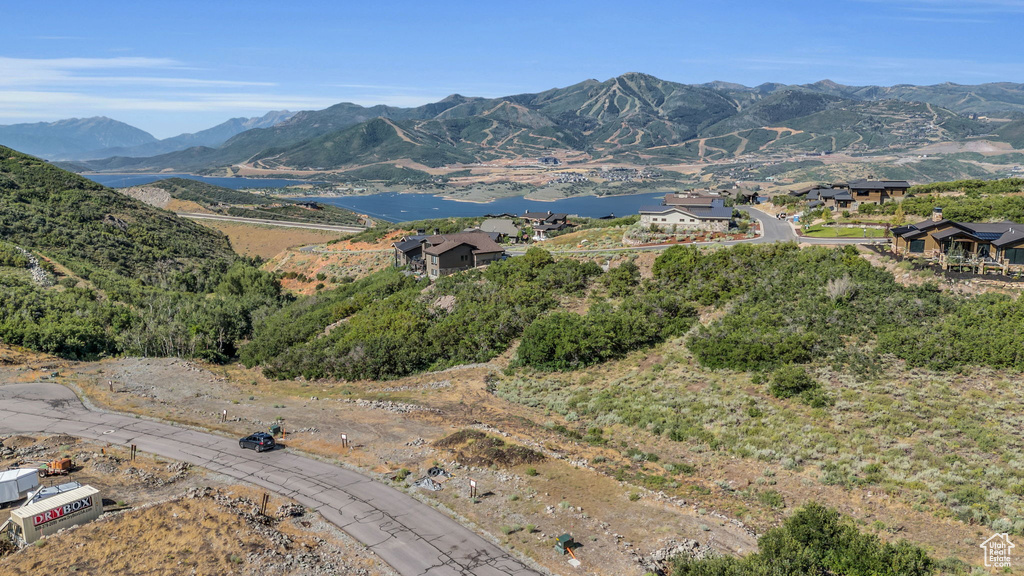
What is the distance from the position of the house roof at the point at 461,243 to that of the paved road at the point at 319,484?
36459mm

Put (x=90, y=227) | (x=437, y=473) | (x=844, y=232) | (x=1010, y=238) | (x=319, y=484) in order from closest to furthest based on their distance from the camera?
(x=319, y=484), (x=437, y=473), (x=1010, y=238), (x=844, y=232), (x=90, y=227)

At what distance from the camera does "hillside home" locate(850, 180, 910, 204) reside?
253 ft

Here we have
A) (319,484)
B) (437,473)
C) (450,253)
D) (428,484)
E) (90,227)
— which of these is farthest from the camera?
(90,227)

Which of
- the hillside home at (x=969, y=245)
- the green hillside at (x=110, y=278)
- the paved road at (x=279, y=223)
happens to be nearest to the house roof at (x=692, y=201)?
the hillside home at (x=969, y=245)

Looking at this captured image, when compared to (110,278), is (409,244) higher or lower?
higher

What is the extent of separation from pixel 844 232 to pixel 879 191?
73.9 ft

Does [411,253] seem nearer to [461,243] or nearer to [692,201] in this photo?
[461,243]

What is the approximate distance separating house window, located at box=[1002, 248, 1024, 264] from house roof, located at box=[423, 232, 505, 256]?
46968 millimetres

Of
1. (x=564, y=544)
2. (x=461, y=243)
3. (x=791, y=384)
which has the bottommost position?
(x=564, y=544)

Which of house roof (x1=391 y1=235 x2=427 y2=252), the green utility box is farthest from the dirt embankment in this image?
house roof (x1=391 y1=235 x2=427 y2=252)

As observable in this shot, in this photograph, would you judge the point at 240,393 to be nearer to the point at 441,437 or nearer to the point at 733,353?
the point at 441,437

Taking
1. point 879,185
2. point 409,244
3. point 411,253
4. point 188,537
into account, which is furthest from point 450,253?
point 879,185

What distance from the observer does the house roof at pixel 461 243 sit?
6856cm

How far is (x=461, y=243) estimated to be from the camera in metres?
69.2
